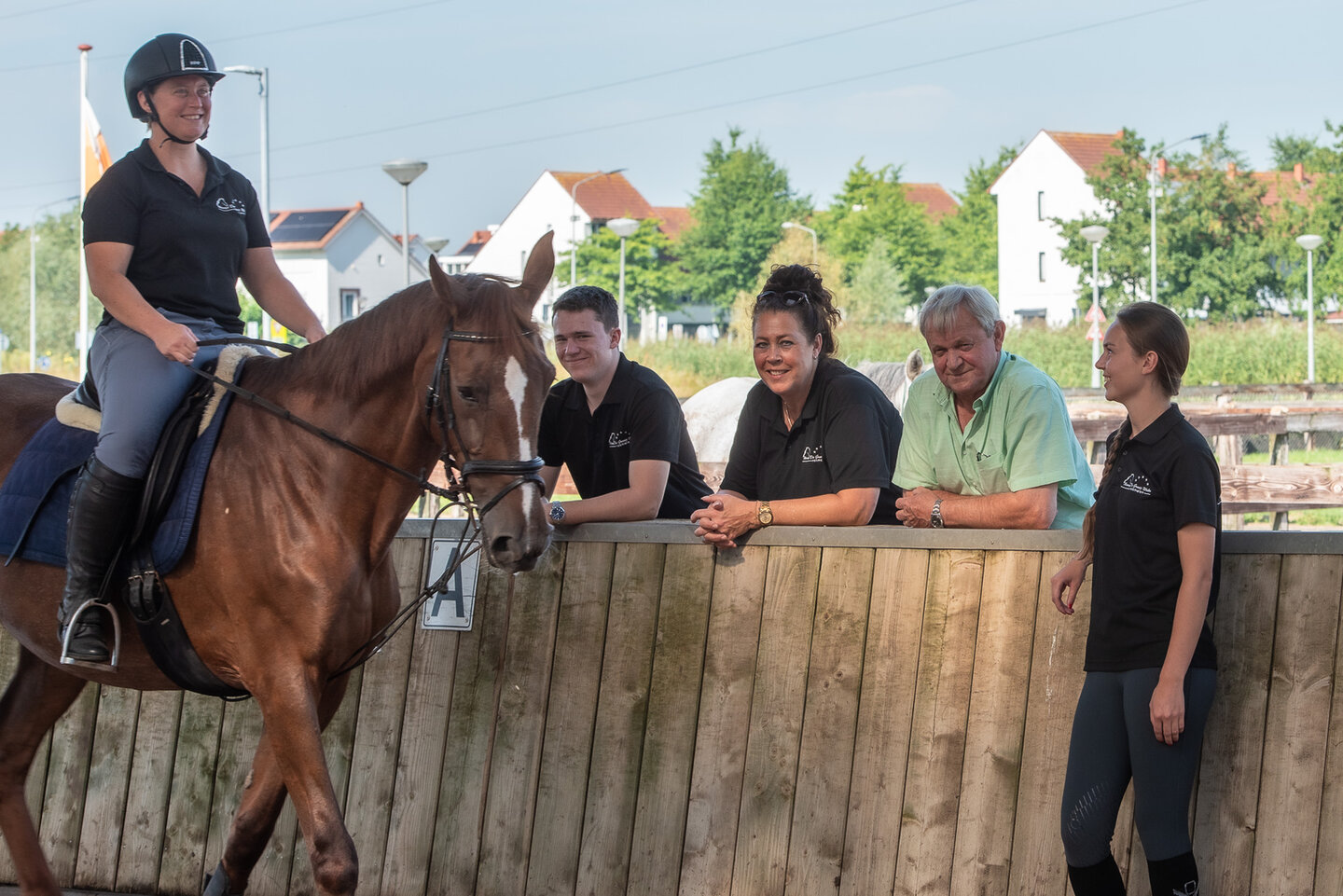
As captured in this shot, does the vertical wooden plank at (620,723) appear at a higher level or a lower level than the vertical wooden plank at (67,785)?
higher

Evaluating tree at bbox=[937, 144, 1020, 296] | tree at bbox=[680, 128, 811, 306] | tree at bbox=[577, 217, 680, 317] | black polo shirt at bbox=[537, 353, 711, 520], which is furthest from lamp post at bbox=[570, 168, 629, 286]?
black polo shirt at bbox=[537, 353, 711, 520]

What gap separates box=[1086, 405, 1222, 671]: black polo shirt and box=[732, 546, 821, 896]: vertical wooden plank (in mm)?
1110

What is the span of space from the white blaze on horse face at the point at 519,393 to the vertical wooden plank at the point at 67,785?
111 inches

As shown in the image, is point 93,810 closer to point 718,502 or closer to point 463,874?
point 463,874

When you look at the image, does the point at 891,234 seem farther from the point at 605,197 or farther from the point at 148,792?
the point at 148,792

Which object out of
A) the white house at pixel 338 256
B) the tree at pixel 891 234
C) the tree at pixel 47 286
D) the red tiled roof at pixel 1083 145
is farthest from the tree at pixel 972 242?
the tree at pixel 47 286

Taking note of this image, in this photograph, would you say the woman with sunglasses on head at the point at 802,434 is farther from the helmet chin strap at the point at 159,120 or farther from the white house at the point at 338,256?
the white house at the point at 338,256

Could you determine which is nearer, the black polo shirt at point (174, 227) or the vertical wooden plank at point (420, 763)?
the black polo shirt at point (174, 227)

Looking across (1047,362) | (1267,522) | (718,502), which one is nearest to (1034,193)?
(1047,362)

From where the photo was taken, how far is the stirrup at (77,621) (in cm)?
410

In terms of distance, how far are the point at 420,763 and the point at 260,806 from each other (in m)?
0.75

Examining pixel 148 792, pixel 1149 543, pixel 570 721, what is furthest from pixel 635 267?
pixel 1149 543

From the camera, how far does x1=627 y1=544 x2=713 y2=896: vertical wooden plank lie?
15.0 feet

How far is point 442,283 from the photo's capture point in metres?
3.70
